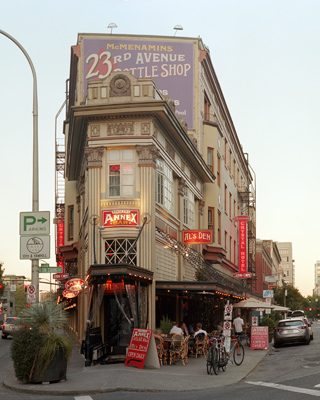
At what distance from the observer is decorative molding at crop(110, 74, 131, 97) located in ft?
89.6

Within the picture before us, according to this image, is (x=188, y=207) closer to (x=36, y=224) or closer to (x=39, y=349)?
(x=36, y=224)

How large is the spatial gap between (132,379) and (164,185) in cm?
1328

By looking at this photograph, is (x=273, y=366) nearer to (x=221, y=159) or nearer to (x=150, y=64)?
(x=150, y=64)

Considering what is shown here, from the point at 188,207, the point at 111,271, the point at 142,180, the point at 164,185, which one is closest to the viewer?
the point at 111,271

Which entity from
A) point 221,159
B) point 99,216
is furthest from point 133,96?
point 221,159

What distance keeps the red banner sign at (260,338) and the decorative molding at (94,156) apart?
452 inches

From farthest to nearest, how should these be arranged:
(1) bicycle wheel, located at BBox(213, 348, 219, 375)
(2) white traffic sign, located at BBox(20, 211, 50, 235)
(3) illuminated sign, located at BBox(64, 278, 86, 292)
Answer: (3) illuminated sign, located at BBox(64, 278, 86, 292) < (1) bicycle wheel, located at BBox(213, 348, 219, 375) < (2) white traffic sign, located at BBox(20, 211, 50, 235)

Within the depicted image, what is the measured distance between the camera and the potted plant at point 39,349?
55.8ft

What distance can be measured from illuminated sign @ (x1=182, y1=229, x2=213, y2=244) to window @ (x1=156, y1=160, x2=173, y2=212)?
2.32m

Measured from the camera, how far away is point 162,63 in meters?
38.8

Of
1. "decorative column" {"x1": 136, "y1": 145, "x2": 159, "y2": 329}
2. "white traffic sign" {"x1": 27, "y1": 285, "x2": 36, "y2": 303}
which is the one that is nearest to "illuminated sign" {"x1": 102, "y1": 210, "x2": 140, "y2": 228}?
"decorative column" {"x1": 136, "y1": 145, "x2": 159, "y2": 329}

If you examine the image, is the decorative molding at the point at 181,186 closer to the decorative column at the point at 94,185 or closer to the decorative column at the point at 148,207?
the decorative column at the point at 148,207

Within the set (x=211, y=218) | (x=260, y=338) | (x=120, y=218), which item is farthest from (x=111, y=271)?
(x=211, y=218)

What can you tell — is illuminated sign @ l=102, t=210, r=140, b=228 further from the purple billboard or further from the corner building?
the purple billboard
